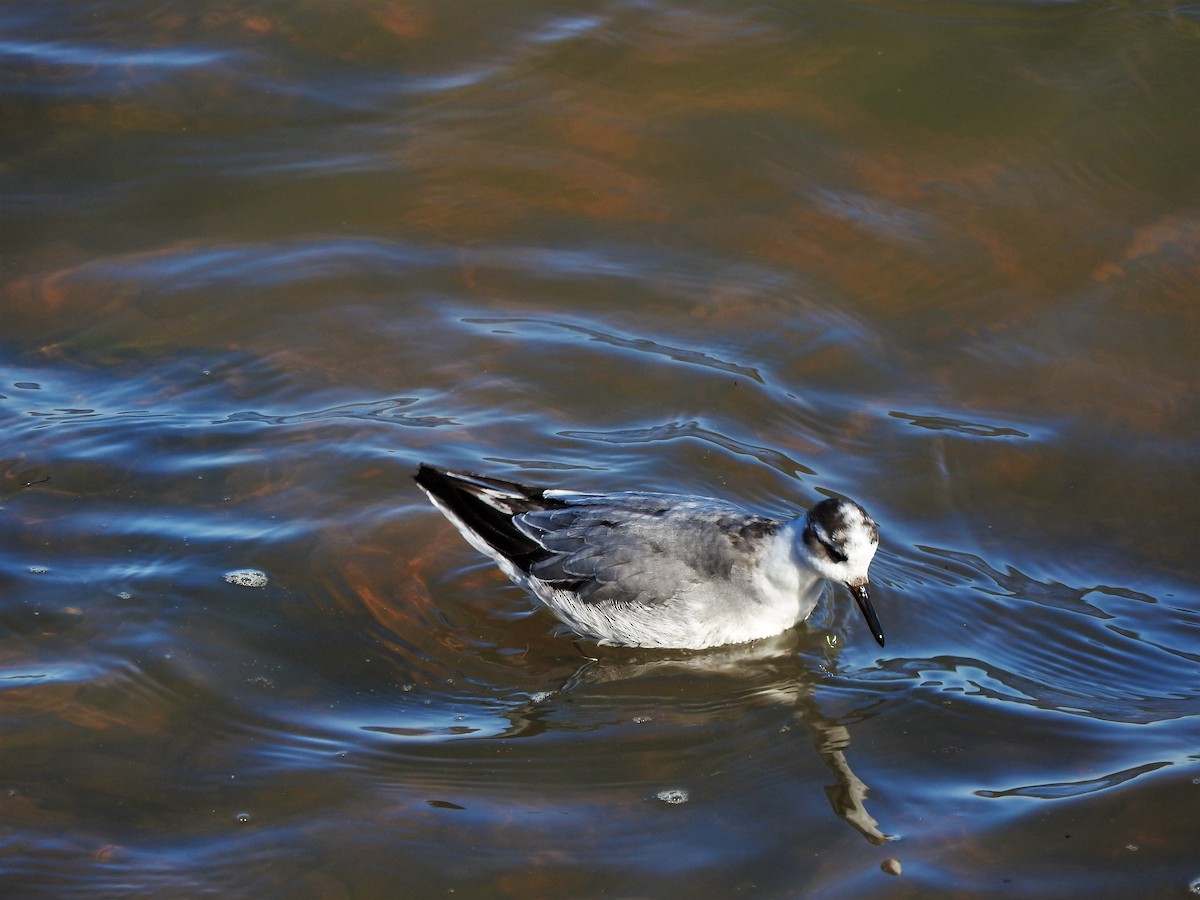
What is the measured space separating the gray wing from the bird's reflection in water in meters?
0.31

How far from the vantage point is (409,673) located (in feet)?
21.0

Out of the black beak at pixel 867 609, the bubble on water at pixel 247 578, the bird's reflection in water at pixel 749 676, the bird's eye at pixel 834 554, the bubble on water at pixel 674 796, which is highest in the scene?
the bird's eye at pixel 834 554

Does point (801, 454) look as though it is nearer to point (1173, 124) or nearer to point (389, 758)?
point (389, 758)

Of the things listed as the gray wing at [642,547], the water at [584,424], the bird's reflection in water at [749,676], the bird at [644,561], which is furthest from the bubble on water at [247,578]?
the bird's reflection in water at [749,676]

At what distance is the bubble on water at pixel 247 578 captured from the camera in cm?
678

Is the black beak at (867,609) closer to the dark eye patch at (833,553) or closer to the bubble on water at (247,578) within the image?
the dark eye patch at (833,553)

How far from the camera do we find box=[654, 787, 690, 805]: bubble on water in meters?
5.69

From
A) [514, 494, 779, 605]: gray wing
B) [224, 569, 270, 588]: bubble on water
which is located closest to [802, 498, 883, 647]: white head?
[514, 494, 779, 605]: gray wing

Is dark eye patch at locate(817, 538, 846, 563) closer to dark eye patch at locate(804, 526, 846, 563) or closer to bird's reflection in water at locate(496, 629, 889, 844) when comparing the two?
dark eye patch at locate(804, 526, 846, 563)

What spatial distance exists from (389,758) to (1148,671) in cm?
355

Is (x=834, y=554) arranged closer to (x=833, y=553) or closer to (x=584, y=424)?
(x=833, y=553)

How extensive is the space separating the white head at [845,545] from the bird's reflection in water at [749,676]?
0.42 meters

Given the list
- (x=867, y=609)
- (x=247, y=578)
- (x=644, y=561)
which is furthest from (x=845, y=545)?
(x=247, y=578)

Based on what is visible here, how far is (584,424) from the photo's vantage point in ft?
26.8
